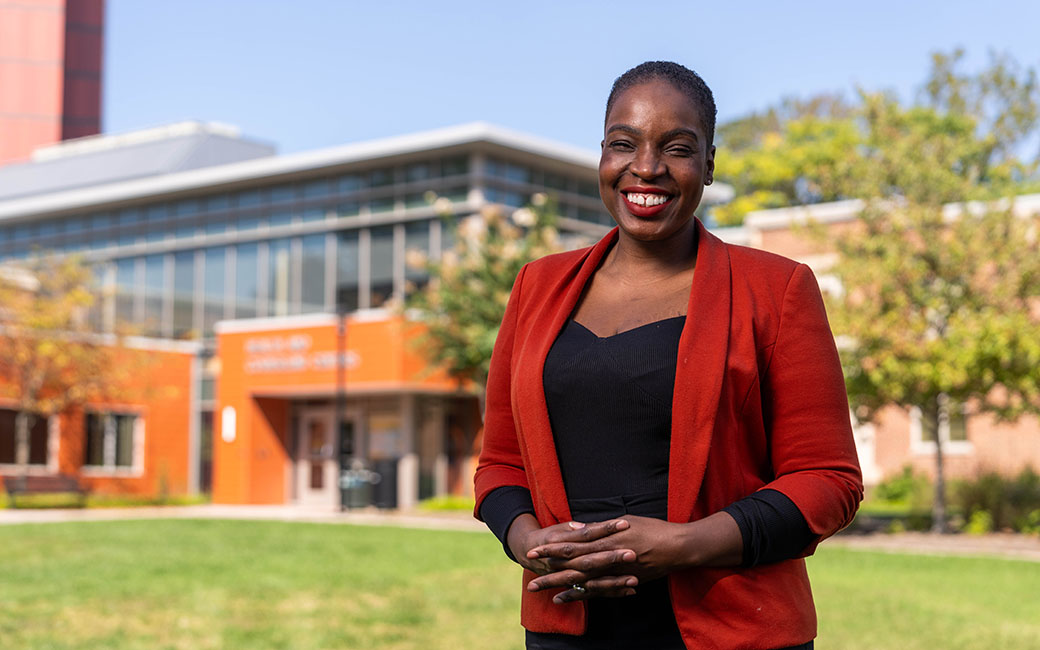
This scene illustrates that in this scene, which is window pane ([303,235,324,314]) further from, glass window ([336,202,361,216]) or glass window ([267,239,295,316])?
glass window ([336,202,361,216])

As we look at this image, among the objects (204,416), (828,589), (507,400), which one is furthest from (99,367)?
(507,400)

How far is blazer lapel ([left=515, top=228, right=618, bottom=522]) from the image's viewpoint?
2.21m

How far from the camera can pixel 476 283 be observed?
2469 cm

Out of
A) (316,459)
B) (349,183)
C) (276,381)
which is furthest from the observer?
(349,183)

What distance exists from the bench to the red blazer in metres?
27.7

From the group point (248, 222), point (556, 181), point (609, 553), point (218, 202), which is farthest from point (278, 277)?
point (609, 553)

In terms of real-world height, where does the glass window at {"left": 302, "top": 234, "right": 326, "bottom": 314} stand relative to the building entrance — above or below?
above

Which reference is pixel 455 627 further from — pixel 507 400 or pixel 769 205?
pixel 769 205

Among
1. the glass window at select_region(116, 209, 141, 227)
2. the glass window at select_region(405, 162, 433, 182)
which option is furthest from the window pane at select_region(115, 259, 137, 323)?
the glass window at select_region(405, 162, 433, 182)

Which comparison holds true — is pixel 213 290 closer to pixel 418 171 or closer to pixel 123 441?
pixel 123 441

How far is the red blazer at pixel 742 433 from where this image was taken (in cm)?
208

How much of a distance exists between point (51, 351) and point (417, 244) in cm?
938

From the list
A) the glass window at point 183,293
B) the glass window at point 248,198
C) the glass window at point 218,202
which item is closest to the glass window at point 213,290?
the glass window at point 183,293

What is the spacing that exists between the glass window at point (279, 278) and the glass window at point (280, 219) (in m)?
0.46
